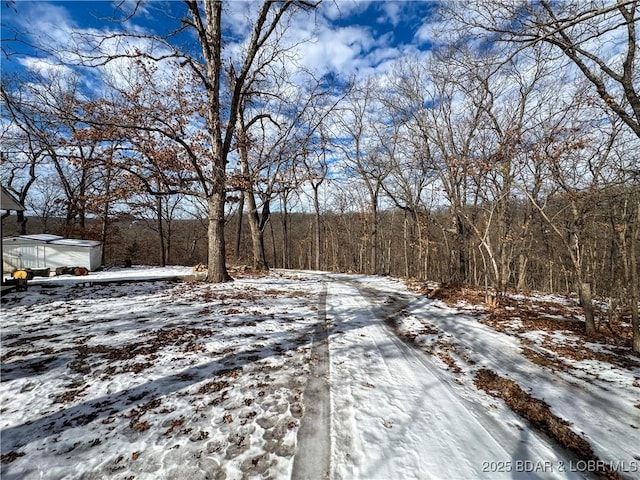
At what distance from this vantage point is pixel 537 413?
2777 mm

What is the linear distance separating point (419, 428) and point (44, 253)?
63.3 feet

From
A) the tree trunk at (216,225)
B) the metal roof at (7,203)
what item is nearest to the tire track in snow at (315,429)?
the tree trunk at (216,225)

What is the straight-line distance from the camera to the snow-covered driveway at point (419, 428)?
206cm

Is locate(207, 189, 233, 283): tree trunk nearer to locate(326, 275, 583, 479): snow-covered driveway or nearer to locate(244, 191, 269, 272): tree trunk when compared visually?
locate(244, 191, 269, 272): tree trunk

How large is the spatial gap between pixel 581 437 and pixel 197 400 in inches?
144

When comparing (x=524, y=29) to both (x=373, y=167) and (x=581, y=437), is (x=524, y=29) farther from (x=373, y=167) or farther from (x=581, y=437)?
(x=373, y=167)

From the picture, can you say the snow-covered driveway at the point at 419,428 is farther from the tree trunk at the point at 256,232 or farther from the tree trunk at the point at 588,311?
the tree trunk at the point at 256,232

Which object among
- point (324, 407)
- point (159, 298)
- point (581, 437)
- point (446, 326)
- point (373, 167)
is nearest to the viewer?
point (581, 437)

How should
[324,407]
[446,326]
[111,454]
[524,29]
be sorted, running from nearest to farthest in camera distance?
[111,454], [324,407], [524,29], [446,326]

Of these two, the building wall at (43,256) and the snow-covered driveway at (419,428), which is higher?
the building wall at (43,256)

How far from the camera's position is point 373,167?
17.1m

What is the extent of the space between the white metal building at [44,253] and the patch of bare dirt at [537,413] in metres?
18.5

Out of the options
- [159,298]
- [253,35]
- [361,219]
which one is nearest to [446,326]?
[159,298]

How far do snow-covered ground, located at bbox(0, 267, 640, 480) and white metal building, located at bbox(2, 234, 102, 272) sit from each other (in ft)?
36.4
